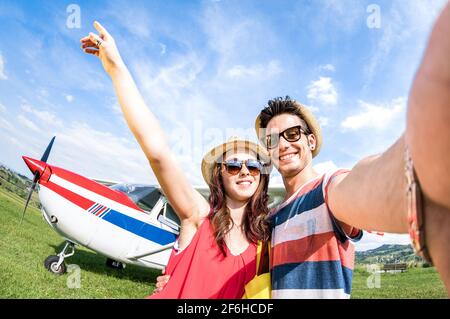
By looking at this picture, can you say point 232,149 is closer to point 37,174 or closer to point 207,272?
point 207,272

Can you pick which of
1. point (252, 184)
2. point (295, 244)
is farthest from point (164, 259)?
point (295, 244)

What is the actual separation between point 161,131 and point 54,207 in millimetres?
6102

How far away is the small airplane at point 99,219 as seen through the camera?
6.41 metres

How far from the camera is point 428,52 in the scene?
346 millimetres

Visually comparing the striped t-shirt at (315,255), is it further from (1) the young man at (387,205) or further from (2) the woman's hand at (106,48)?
Answer: (2) the woman's hand at (106,48)

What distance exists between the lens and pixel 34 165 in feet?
21.3

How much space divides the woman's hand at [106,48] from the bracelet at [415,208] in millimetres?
1254

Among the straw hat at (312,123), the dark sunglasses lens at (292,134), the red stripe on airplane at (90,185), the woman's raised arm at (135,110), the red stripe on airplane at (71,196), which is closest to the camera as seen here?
the woman's raised arm at (135,110)

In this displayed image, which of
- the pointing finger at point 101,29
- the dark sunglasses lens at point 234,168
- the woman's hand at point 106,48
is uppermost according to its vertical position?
the pointing finger at point 101,29

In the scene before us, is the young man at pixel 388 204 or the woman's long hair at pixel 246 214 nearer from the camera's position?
the young man at pixel 388 204

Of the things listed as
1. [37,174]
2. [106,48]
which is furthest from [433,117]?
[37,174]

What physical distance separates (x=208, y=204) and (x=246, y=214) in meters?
0.26

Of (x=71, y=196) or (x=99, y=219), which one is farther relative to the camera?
(x=99, y=219)

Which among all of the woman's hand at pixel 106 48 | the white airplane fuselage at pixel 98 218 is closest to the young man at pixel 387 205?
the woman's hand at pixel 106 48
